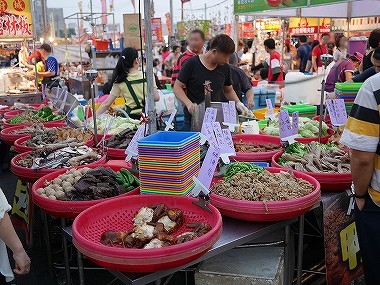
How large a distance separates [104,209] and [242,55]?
1290cm

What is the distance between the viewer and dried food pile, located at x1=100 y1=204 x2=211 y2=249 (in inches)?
73.1

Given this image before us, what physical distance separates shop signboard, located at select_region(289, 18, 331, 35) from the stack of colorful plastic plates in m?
17.9

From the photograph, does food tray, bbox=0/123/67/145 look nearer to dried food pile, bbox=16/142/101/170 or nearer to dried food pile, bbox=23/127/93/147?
dried food pile, bbox=23/127/93/147

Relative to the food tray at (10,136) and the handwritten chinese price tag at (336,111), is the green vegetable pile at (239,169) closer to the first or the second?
the handwritten chinese price tag at (336,111)

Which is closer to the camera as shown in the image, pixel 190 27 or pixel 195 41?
pixel 195 41

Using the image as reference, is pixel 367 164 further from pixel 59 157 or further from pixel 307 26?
pixel 307 26

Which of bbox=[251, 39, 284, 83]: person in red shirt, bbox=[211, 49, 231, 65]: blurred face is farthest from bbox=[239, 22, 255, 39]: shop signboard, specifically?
bbox=[211, 49, 231, 65]: blurred face

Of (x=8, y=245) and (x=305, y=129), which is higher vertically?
(x=305, y=129)

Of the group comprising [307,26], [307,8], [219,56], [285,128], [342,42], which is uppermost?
[307,26]

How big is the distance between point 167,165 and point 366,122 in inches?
41.4

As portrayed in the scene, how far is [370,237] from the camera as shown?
2.22 metres

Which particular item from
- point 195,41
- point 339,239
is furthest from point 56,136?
point 195,41

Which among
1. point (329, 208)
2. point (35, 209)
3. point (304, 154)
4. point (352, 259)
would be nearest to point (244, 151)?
point (304, 154)

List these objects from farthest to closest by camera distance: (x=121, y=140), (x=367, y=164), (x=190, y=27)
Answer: (x=190, y=27)
(x=121, y=140)
(x=367, y=164)
